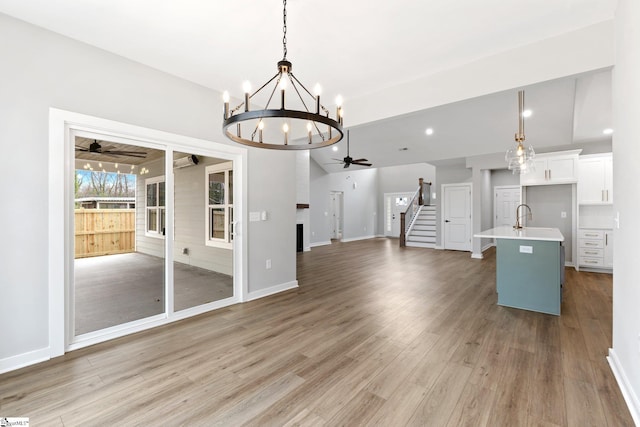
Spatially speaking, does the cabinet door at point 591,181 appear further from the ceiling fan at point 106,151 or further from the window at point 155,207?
the ceiling fan at point 106,151

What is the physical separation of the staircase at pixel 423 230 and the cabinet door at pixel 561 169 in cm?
427

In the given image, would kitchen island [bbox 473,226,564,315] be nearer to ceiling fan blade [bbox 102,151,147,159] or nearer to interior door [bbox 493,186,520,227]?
ceiling fan blade [bbox 102,151,147,159]

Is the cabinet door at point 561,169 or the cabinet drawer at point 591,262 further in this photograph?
the cabinet door at point 561,169

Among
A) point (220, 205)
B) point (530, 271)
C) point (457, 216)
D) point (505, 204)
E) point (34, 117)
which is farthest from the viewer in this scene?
point (505, 204)

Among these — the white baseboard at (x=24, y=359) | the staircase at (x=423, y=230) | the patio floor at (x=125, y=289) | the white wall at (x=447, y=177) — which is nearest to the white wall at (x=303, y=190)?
the staircase at (x=423, y=230)

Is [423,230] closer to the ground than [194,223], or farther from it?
closer to the ground

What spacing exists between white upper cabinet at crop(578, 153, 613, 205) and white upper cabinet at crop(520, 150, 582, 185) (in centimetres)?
16

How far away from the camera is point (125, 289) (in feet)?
10.3

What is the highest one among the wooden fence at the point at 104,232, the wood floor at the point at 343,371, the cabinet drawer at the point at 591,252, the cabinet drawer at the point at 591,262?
the wooden fence at the point at 104,232

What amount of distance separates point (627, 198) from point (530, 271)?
191 cm

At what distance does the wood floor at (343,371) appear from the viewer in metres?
1.79

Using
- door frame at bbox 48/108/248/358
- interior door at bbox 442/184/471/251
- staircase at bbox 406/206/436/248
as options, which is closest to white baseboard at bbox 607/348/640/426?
door frame at bbox 48/108/248/358

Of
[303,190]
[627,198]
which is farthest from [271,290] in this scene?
[303,190]

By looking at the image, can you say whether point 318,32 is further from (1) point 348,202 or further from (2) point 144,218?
(1) point 348,202
